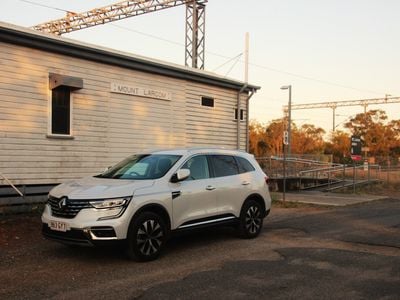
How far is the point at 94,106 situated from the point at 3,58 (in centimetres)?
292

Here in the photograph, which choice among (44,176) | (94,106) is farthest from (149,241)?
(94,106)

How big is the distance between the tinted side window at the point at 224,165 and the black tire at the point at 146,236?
180cm

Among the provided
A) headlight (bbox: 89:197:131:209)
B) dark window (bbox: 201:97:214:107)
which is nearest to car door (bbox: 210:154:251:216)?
headlight (bbox: 89:197:131:209)

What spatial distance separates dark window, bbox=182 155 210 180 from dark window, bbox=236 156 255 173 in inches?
40.0

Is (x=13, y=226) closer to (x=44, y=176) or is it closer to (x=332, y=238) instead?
(x=44, y=176)

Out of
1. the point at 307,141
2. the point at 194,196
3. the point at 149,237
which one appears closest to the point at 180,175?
the point at 194,196

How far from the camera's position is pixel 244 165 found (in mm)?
9750

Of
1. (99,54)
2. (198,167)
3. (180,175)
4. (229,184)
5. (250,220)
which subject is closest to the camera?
(180,175)

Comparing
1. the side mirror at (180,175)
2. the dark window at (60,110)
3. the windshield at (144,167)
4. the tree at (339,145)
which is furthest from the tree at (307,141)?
the side mirror at (180,175)

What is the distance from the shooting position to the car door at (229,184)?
8.85 m

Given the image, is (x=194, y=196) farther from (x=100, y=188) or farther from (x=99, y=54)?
(x=99, y=54)

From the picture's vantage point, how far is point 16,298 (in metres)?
5.68

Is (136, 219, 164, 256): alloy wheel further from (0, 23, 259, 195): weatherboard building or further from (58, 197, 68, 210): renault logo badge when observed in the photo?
(0, 23, 259, 195): weatherboard building

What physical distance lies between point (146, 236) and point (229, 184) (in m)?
2.22
